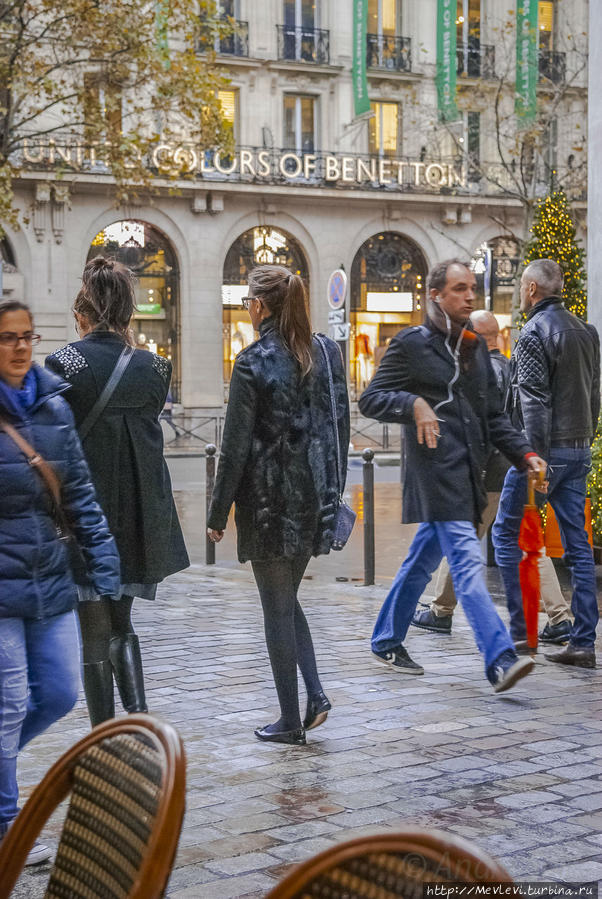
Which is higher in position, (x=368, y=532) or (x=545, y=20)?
(x=545, y=20)

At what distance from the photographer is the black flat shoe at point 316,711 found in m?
5.58

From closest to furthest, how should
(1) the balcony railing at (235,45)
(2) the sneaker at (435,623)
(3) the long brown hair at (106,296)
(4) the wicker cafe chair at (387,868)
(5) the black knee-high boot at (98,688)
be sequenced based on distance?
(4) the wicker cafe chair at (387,868)
(5) the black knee-high boot at (98,688)
(3) the long brown hair at (106,296)
(2) the sneaker at (435,623)
(1) the balcony railing at (235,45)

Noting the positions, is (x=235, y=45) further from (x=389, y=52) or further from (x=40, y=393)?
(x=40, y=393)

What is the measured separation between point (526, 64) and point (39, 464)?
1218 inches

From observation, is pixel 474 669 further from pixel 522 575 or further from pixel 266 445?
pixel 266 445

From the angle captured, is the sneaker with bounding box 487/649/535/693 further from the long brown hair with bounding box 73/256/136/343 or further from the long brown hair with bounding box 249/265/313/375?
the long brown hair with bounding box 73/256/136/343

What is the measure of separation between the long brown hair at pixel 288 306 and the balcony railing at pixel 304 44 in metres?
32.2

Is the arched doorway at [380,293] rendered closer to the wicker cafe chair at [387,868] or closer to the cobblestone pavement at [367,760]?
the cobblestone pavement at [367,760]

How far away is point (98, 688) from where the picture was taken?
4957mm

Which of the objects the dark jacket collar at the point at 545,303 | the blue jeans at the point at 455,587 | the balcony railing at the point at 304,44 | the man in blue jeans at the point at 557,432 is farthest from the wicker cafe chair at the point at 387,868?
the balcony railing at the point at 304,44

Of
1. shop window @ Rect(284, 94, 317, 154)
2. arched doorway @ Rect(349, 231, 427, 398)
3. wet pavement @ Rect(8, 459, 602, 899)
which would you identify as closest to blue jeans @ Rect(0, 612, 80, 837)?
wet pavement @ Rect(8, 459, 602, 899)

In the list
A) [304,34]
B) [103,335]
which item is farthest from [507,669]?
[304,34]

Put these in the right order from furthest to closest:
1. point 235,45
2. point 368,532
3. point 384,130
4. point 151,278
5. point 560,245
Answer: point 384,130 → point 235,45 → point 151,278 → point 560,245 → point 368,532

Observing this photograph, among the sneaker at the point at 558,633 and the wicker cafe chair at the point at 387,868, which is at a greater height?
the wicker cafe chair at the point at 387,868
